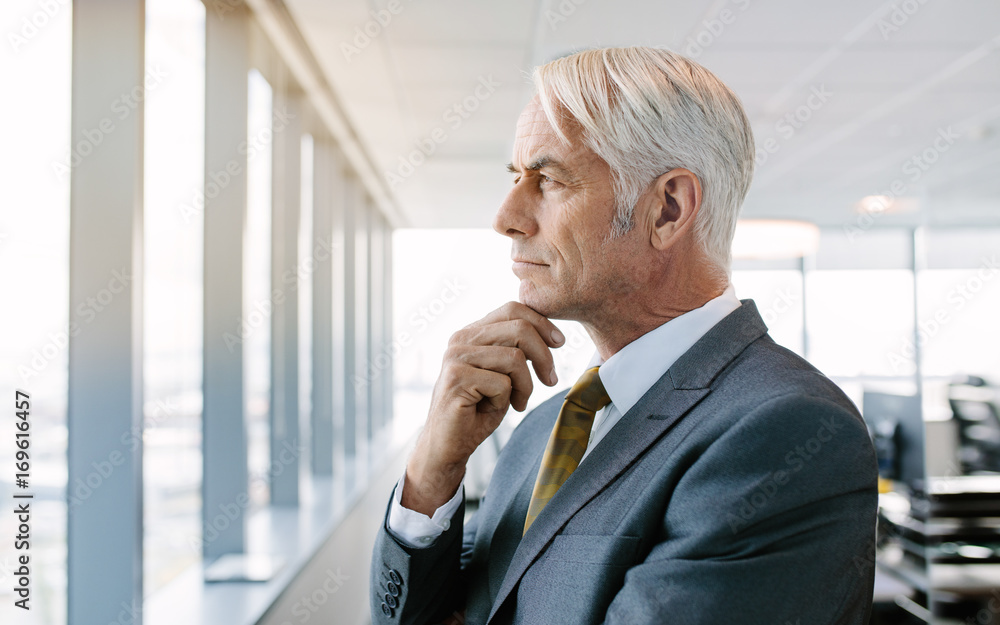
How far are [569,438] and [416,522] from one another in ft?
0.98

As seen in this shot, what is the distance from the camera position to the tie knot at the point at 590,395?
1.11m

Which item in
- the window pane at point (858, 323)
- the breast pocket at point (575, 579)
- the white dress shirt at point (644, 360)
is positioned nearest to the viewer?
the breast pocket at point (575, 579)

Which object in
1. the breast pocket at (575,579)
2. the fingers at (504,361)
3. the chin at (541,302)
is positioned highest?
the chin at (541,302)

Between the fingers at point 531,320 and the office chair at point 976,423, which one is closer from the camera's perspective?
the fingers at point 531,320

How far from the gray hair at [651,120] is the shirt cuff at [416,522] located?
55cm

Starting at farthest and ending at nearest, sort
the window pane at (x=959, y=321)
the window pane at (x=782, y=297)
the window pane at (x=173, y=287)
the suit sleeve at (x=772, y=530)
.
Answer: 1. the window pane at (x=782, y=297)
2. the window pane at (x=959, y=321)
3. the window pane at (x=173, y=287)
4. the suit sleeve at (x=772, y=530)

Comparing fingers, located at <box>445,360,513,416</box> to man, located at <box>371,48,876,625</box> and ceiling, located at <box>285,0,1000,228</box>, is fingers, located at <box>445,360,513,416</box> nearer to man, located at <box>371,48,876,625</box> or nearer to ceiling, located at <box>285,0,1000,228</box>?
man, located at <box>371,48,876,625</box>

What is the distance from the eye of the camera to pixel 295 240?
3668 millimetres

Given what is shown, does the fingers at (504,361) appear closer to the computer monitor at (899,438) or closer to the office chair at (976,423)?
the office chair at (976,423)

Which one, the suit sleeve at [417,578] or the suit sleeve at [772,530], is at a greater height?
the suit sleeve at [772,530]

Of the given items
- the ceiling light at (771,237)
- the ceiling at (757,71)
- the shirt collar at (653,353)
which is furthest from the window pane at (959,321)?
the shirt collar at (653,353)

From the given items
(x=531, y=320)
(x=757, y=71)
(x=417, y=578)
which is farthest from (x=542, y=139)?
(x=757, y=71)

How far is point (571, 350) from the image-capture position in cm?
823

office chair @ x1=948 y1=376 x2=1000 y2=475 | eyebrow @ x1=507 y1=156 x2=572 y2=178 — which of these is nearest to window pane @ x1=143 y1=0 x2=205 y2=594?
eyebrow @ x1=507 y1=156 x2=572 y2=178
